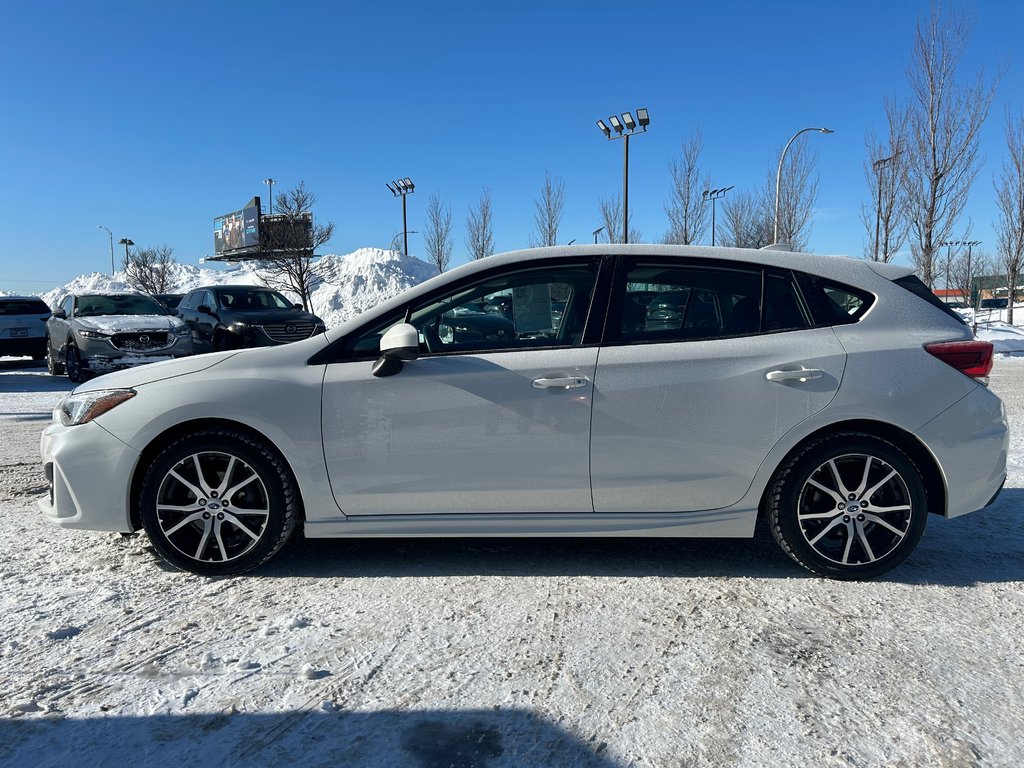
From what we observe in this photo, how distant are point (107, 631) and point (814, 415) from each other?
3327mm

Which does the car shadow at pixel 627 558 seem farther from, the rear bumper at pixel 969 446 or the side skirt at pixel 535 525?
the rear bumper at pixel 969 446

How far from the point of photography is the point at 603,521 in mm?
3422

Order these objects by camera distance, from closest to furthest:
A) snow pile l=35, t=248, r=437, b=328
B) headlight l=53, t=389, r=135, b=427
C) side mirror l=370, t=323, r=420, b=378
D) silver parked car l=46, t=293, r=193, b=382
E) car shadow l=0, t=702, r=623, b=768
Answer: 1. car shadow l=0, t=702, r=623, b=768
2. side mirror l=370, t=323, r=420, b=378
3. headlight l=53, t=389, r=135, b=427
4. silver parked car l=46, t=293, r=193, b=382
5. snow pile l=35, t=248, r=437, b=328

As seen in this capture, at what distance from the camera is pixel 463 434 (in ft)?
11.0

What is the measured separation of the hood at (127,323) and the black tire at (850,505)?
1115 centimetres

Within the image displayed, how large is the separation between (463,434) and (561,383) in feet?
1.75

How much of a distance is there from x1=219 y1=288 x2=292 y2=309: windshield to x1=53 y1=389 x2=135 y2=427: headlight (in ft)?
41.1

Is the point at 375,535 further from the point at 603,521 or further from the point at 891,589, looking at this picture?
the point at 891,589

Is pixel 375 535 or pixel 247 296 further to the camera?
pixel 247 296

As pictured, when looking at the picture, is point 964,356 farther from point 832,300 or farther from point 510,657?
point 510,657

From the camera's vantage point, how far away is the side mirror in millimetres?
3256

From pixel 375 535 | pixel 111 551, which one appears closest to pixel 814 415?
pixel 375 535

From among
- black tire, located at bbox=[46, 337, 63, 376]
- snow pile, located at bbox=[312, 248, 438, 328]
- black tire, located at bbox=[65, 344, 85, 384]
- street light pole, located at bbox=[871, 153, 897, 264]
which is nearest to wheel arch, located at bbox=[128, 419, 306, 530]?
black tire, located at bbox=[65, 344, 85, 384]

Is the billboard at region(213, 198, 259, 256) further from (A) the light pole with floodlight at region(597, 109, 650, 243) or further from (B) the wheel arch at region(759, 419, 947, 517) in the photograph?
(B) the wheel arch at region(759, 419, 947, 517)
